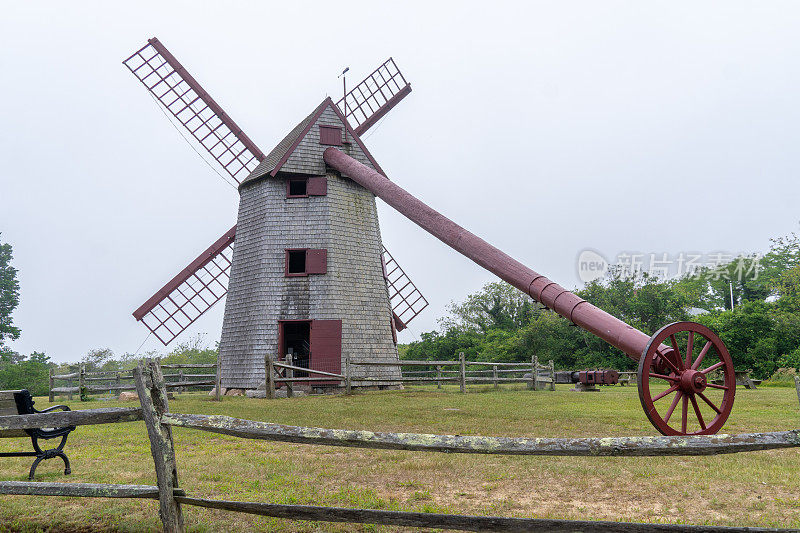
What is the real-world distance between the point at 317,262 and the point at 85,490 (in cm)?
1364

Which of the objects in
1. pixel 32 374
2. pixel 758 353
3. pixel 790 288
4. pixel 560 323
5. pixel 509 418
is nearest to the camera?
pixel 509 418

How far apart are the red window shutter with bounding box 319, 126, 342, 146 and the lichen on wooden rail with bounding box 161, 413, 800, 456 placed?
51.3 ft

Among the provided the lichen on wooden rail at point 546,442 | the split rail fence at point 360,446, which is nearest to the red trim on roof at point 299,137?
the split rail fence at point 360,446

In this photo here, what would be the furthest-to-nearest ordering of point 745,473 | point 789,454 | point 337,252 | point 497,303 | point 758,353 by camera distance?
point 497,303
point 758,353
point 337,252
point 789,454
point 745,473

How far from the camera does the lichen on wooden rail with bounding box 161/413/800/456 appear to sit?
3100mm

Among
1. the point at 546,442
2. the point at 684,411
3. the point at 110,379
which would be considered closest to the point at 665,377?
the point at 684,411

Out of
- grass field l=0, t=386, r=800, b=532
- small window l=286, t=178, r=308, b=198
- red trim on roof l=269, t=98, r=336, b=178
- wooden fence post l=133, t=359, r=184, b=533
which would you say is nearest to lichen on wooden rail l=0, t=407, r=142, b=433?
wooden fence post l=133, t=359, r=184, b=533

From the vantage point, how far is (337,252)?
1761cm

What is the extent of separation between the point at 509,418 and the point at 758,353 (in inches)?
823

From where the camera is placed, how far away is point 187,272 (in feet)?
68.4

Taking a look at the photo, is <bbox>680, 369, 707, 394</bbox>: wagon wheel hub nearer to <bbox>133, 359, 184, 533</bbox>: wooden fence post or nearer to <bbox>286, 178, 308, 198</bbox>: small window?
<bbox>133, 359, 184, 533</bbox>: wooden fence post

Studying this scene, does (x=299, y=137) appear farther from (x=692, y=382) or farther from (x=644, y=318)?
(x=644, y=318)

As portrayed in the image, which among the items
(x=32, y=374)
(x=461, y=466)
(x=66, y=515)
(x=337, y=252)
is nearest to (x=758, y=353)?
(x=337, y=252)

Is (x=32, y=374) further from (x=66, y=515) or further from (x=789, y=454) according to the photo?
(x=789, y=454)
